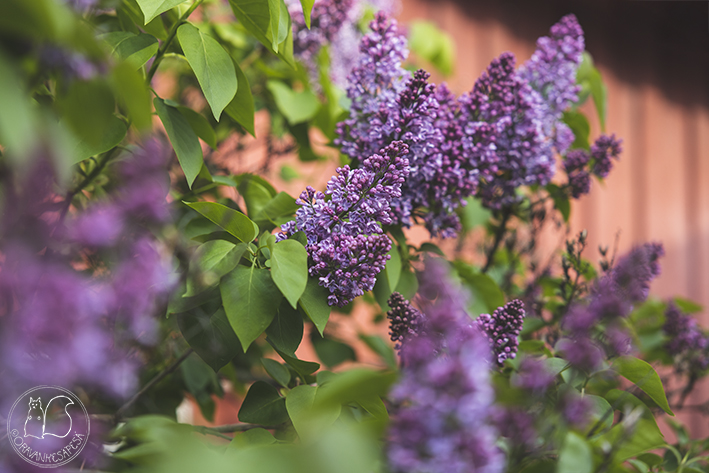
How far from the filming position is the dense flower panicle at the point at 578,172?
671 millimetres

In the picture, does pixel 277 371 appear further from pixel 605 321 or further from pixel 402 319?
pixel 605 321

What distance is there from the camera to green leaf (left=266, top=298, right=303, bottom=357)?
0.42 meters

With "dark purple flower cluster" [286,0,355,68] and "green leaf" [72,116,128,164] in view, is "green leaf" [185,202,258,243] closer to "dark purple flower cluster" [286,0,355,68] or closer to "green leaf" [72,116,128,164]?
"green leaf" [72,116,128,164]

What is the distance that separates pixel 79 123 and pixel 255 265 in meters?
0.20

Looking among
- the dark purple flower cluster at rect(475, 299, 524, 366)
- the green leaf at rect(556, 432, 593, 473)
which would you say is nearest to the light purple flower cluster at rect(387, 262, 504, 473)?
the green leaf at rect(556, 432, 593, 473)

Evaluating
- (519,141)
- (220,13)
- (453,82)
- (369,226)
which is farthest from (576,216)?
(369,226)

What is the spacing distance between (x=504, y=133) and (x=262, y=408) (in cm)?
42

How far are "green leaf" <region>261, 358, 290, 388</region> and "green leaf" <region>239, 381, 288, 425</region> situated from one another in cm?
1

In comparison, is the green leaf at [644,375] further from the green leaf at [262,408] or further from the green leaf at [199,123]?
the green leaf at [199,123]

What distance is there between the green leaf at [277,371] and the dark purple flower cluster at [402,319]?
0.43 ft

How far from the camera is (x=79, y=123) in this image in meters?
0.25

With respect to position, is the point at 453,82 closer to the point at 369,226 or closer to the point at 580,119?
the point at 580,119

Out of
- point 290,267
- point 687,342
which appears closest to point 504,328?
point 290,267

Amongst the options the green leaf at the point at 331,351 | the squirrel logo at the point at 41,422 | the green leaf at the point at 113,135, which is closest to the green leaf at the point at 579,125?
the green leaf at the point at 331,351
